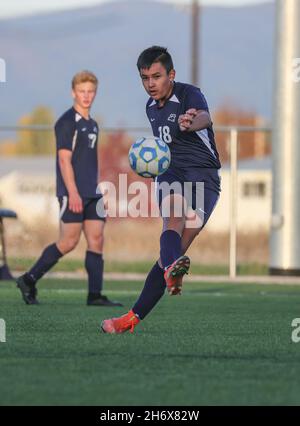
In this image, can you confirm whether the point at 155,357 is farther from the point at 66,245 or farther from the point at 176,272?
the point at 66,245

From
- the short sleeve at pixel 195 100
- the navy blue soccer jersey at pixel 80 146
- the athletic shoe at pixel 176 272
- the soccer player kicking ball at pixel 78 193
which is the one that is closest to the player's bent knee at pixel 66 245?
the soccer player kicking ball at pixel 78 193

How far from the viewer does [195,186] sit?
9008 mm

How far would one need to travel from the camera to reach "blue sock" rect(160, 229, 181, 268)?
8570 mm

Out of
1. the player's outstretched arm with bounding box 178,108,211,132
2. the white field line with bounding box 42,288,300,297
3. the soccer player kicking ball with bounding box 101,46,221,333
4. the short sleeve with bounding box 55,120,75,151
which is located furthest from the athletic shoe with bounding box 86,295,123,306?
the player's outstretched arm with bounding box 178,108,211,132

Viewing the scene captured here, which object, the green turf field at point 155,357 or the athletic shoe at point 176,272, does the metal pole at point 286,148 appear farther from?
the athletic shoe at point 176,272

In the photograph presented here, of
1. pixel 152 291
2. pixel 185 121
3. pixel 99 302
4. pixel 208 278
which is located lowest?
pixel 208 278

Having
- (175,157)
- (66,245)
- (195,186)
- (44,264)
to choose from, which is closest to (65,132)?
(66,245)

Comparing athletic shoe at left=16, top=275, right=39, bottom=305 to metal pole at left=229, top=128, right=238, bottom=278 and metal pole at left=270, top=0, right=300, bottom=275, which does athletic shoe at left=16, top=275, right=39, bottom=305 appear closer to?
metal pole at left=270, top=0, right=300, bottom=275

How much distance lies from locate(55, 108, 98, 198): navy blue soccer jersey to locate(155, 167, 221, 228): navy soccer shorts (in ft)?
10.7

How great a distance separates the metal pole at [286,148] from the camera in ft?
60.3

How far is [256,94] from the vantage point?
162 m

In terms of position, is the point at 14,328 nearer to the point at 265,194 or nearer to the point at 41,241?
the point at 41,241

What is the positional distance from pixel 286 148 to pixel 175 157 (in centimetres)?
956

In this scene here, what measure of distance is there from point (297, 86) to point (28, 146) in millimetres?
62742
